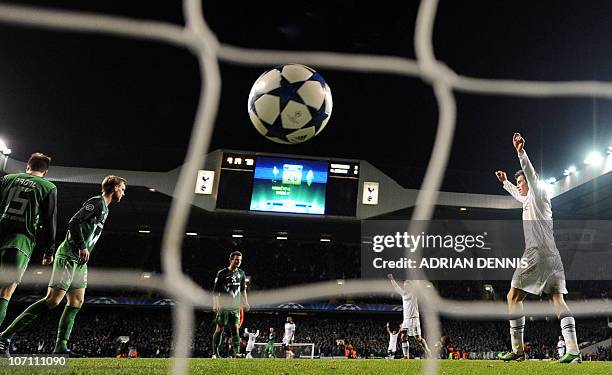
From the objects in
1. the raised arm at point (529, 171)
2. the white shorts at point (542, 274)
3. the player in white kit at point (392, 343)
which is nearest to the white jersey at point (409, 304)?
the player in white kit at point (392, 343)

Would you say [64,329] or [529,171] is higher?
[529,171]

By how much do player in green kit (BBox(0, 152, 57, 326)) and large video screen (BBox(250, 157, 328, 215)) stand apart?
9891 mm

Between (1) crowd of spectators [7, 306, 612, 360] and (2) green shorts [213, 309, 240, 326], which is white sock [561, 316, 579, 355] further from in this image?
(1) crowd of spectators [7, 306, 612, 360]

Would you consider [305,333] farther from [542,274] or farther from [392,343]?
[542,274]

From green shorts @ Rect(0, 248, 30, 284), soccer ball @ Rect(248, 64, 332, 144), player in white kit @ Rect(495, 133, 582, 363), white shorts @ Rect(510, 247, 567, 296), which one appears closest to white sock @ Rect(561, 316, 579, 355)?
player in white kit @ Rect(495, 133, 582, 363)

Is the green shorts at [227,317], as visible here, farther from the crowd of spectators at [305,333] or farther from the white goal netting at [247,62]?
the crowd of spectators at [305,333]

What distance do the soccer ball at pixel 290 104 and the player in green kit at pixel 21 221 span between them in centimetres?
204

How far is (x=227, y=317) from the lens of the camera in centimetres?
651

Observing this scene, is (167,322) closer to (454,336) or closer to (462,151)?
(454,336)

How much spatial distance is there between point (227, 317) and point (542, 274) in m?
3.95

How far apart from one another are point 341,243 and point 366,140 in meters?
10.3

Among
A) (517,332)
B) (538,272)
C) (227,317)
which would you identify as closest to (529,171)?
(538,272)

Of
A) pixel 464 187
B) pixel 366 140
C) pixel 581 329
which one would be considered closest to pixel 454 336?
pixel 581 329

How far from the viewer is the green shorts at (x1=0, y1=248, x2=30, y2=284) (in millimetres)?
3697
